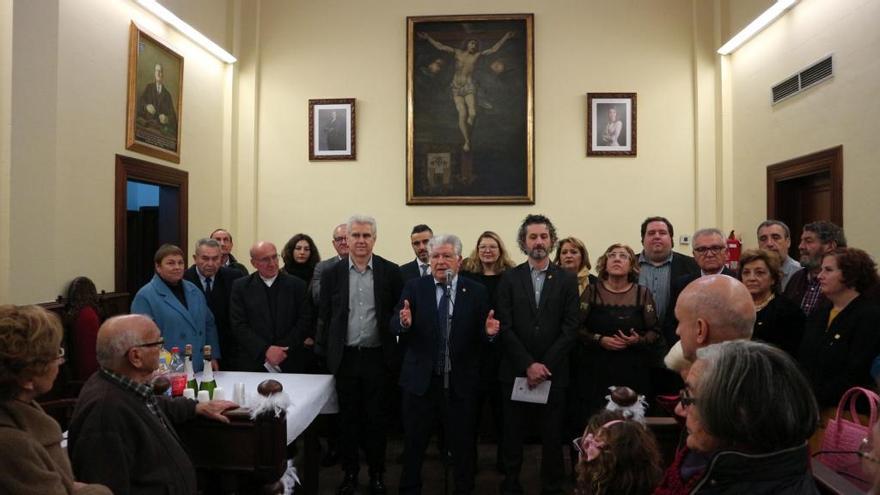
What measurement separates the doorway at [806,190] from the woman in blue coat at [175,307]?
5.57m

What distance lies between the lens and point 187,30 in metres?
7.11

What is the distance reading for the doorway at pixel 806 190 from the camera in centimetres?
577

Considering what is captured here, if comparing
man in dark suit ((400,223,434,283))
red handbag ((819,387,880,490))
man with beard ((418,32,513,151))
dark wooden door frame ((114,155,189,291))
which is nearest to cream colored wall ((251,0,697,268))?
man with beard ((418,32,513,151))

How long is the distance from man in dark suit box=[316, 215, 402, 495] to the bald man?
8.30 ft

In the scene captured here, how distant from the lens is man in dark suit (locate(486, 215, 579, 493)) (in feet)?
13.5

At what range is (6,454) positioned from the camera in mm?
1832

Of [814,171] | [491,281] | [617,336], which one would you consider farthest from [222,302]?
[814,171]

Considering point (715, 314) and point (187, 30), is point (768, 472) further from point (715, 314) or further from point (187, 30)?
point (187, 30)

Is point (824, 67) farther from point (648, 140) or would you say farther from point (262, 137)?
point (262, 137)

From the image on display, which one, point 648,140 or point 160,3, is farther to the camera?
point 648,140

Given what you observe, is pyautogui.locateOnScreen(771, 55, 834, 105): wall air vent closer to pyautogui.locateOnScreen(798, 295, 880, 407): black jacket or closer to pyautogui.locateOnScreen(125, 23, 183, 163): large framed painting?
pyautogui.locateOnScreen(798, 295, 880, 407): black jacket

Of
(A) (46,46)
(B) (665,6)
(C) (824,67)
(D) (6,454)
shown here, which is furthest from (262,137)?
(D) (6,454)

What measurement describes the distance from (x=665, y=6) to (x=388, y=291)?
6.22 m

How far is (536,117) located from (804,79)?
10.4 feet
